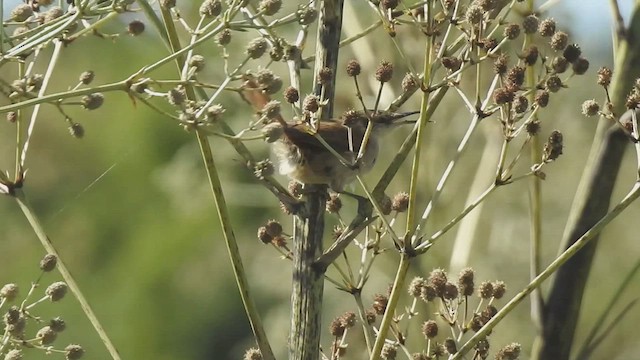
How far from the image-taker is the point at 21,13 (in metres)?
1.71

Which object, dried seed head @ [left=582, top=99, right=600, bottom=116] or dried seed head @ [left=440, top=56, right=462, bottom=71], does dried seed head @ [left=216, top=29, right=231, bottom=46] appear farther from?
dried seed head @ [left=582, top=99, right=600, bottom=116]

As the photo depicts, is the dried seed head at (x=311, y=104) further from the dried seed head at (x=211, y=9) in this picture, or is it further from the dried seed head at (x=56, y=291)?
the dried seed head at (x=56, y=291)

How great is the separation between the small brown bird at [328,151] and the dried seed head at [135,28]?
0.36 meters

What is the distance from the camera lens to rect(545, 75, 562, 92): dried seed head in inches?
67.8

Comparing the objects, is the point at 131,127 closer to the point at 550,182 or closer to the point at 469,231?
the point at 550,182

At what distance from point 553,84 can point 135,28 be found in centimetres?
77

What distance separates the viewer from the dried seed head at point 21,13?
5.62ft

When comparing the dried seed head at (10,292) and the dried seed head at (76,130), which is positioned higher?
the dried seed head at (76,130)

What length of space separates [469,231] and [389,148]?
1185 mm

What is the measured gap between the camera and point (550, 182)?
507 centimetres

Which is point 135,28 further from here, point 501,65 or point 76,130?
point 501,65

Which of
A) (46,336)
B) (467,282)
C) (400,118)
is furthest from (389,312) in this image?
(400,118)

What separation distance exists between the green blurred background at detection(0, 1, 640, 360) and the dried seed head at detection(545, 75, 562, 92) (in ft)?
7.56

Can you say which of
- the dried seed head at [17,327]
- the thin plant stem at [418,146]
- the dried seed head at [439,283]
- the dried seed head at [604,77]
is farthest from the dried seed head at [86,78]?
the dried seed head at [604,77]
